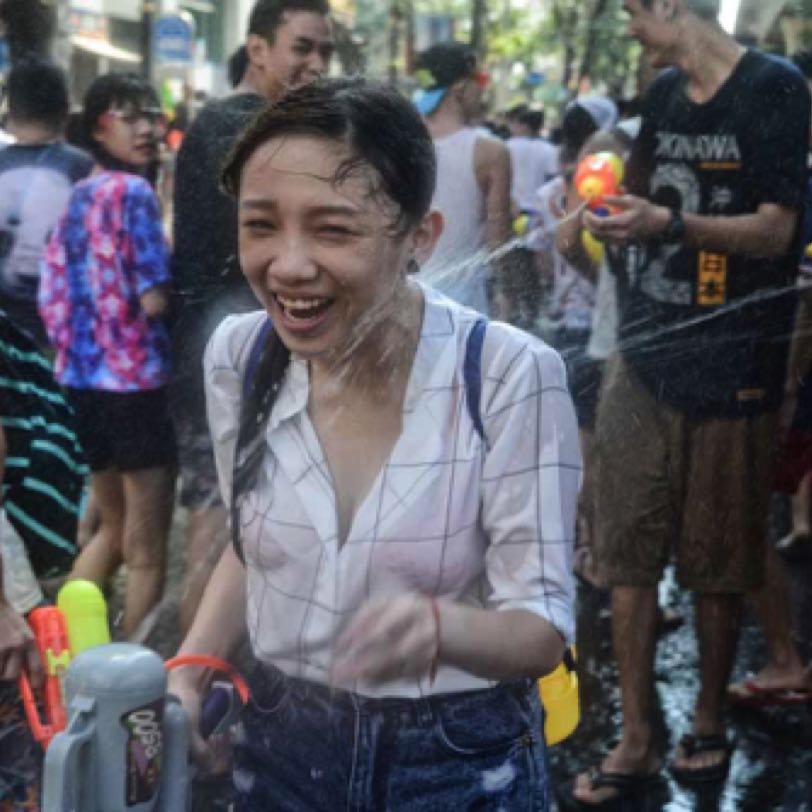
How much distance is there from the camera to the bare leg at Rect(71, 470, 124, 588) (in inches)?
156

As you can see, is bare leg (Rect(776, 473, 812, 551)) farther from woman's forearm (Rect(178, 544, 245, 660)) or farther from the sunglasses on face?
woman's forearm (Rect(178, 544, 245, 660))

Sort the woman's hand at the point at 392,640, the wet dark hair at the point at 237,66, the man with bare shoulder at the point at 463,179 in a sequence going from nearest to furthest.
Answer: the woman's hand at the point at 392,640, the man with bare shoulder at the point at 463,179, the wet dark hair at the point at 237,66

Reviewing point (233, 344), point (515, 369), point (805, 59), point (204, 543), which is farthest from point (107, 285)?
point (515, 369)

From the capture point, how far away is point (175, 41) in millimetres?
9875

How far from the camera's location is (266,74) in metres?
3.25

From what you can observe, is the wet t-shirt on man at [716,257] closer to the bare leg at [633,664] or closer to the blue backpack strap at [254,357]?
the bare leg at [633,664]

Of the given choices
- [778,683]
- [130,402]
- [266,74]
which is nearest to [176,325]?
[130,402]

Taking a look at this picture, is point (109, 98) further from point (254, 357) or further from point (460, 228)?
point (254, 357)

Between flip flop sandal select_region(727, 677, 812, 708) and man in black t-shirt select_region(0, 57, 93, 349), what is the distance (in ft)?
6.60

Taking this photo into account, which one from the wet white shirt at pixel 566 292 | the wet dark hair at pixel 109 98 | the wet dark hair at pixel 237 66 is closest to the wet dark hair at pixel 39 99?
the wet dark hair at pixel 109 98

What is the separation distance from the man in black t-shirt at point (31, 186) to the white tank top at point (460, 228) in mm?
1112

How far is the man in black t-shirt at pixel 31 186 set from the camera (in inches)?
158

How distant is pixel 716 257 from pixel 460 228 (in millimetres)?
557

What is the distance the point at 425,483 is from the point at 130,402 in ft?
7.44
